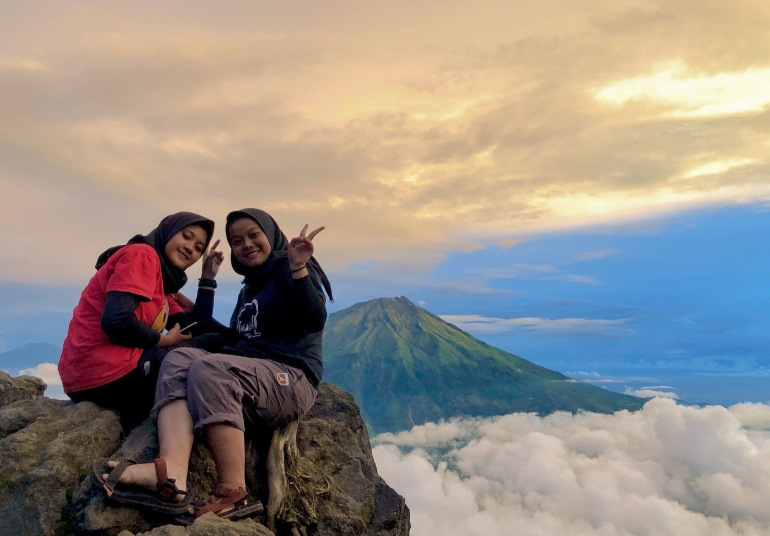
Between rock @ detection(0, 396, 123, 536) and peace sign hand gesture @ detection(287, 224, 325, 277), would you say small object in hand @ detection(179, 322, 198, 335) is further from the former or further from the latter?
peace sign hand gesture @ detection(287, 224, 325, 277)

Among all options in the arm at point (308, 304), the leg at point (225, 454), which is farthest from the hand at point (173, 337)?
the leg at point (225, 454)

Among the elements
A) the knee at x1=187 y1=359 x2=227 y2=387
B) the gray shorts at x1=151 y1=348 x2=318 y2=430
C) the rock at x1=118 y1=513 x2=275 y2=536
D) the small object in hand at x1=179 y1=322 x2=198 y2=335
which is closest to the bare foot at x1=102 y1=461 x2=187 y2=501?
the rock at x1=118 y1=513 x2=275 y2=536

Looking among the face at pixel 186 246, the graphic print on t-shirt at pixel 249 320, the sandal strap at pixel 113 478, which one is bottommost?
the sandal strap at pixel 113 478

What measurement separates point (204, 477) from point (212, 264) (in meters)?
2.86

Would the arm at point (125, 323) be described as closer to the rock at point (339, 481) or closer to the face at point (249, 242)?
the face at point (249, 242)

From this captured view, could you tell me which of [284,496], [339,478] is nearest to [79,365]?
[284,496]

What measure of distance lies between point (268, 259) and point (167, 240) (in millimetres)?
1122

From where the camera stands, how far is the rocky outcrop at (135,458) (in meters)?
4.20

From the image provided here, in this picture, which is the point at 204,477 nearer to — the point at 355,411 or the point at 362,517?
the point at 362,517

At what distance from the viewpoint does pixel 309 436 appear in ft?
22.7

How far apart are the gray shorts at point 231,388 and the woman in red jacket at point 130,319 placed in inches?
24.9

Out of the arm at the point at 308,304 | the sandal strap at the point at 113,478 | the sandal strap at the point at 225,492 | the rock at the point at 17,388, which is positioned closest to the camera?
the sandal strap at the point at 113,478

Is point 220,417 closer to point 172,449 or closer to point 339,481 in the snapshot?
point 172,449

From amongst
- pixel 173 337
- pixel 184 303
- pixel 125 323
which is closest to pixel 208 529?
pixel 125 323
